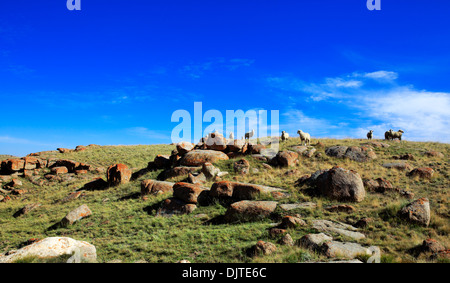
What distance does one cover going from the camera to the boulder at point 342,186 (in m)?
17.0

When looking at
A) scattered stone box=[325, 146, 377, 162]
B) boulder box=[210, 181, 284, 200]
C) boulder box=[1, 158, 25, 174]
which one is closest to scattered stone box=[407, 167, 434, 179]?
scattered stone box=[325, 146, 377, 162]

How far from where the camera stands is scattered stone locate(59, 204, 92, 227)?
1864cm

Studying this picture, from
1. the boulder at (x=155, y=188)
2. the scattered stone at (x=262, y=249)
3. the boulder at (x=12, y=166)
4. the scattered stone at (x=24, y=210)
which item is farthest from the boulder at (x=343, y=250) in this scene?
the boulder at (x=12, y=166)

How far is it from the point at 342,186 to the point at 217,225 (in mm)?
8851

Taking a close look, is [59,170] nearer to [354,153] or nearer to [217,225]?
[217,225]

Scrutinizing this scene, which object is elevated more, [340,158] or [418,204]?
[340,158]

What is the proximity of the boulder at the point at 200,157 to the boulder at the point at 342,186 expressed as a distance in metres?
12.7

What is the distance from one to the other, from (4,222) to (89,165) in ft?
54.7

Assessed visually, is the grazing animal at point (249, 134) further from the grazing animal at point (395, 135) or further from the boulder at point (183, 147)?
the grazing animal at point (395, 135)

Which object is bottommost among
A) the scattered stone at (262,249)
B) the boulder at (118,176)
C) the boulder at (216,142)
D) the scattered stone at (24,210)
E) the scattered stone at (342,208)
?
the scattered stone at (24,210)
